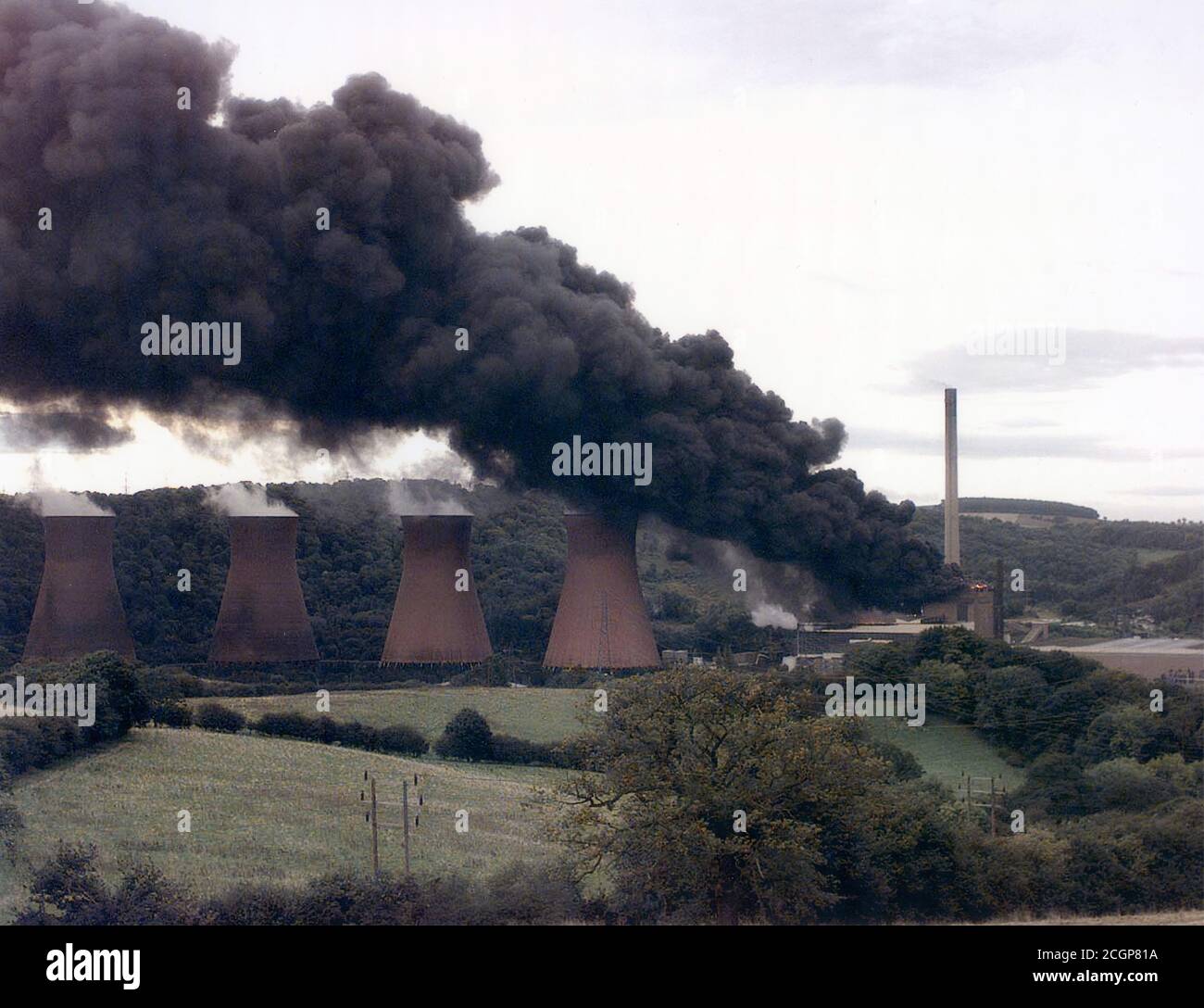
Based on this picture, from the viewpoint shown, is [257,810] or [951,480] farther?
[951,480]

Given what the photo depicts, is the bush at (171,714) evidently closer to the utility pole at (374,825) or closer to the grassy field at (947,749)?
the utility pole at (374,825)

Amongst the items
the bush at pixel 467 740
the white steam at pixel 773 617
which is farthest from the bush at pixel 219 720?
the white steam at pixel 773 617

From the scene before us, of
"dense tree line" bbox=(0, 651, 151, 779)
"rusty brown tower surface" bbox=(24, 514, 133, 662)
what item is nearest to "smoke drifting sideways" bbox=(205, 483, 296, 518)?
"rusty brown tower surface" bbox=(24, 514, 133, 662)

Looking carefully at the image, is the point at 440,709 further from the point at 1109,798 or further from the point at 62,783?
the point at 1109,798

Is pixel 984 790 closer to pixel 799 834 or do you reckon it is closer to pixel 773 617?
pixel 799 834

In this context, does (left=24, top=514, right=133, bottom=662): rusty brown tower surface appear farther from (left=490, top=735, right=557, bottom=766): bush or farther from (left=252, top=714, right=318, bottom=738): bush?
(left=490, top=735, right=557, bottom=766): bush

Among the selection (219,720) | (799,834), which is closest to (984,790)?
(799,834)
